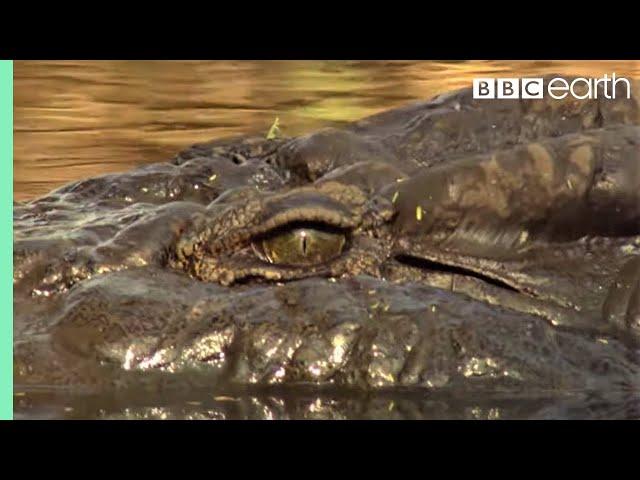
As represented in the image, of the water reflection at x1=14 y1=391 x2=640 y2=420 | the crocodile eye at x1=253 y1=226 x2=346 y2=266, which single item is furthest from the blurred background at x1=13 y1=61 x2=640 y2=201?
the water reflection at x1=14 y1=391 x2=640 y2=420

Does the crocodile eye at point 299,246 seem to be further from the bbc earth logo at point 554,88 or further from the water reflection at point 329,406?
the bbc earth logo at point 554,88

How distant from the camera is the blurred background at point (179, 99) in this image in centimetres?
957

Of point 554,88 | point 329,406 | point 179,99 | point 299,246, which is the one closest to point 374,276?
point 299,246

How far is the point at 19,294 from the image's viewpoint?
5559mm

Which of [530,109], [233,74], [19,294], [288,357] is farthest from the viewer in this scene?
[233,74]

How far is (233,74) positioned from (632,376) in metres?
7.16

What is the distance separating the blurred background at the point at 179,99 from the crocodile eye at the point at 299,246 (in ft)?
10.8

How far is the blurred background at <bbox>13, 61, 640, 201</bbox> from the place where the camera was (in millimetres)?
9570

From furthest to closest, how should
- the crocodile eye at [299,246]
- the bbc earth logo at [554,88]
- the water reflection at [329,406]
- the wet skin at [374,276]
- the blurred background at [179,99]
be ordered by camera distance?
the blurred background at [179,99] < the bbc earth logo at [554,88] < the crocodile eye at [299,246] < the wet skin at [374,276] < the water reflection at [329,406]

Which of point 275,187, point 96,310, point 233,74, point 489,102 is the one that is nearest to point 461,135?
point 489,102

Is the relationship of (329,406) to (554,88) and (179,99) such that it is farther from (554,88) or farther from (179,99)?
(179,99)

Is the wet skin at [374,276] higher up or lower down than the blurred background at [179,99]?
lower down

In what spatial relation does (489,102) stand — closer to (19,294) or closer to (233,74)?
(19,294)

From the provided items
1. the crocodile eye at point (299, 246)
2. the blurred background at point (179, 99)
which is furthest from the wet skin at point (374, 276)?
the blurred background at point (179, 99)
